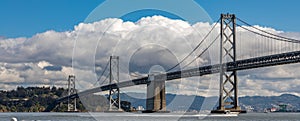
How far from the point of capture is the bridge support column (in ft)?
297

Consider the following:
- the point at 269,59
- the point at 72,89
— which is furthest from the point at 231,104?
the point at 72,89

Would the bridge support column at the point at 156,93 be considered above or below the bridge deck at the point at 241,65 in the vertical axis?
below

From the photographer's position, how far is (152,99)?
93.6 meters

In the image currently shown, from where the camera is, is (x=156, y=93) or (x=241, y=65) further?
(x=156, y=93)

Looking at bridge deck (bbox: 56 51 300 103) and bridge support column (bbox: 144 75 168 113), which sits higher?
bridge deck (bbox: 56 51 300 103)

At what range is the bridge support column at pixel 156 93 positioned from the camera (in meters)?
90.5

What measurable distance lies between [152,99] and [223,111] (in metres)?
14.9

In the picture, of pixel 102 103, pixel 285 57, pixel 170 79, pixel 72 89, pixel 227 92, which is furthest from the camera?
pixel 72 89

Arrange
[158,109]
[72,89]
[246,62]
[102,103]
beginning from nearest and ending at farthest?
1. [246,62]
2. [158,109]
3. [102,103]
4. [72,89]

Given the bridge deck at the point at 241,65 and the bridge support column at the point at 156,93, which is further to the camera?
the bridge support column at the point at 156,93

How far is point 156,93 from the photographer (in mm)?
92688

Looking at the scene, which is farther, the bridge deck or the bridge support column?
the bridge support column

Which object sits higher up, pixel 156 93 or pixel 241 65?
pixel 241 65

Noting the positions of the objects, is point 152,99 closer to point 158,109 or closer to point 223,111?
point 158,109
